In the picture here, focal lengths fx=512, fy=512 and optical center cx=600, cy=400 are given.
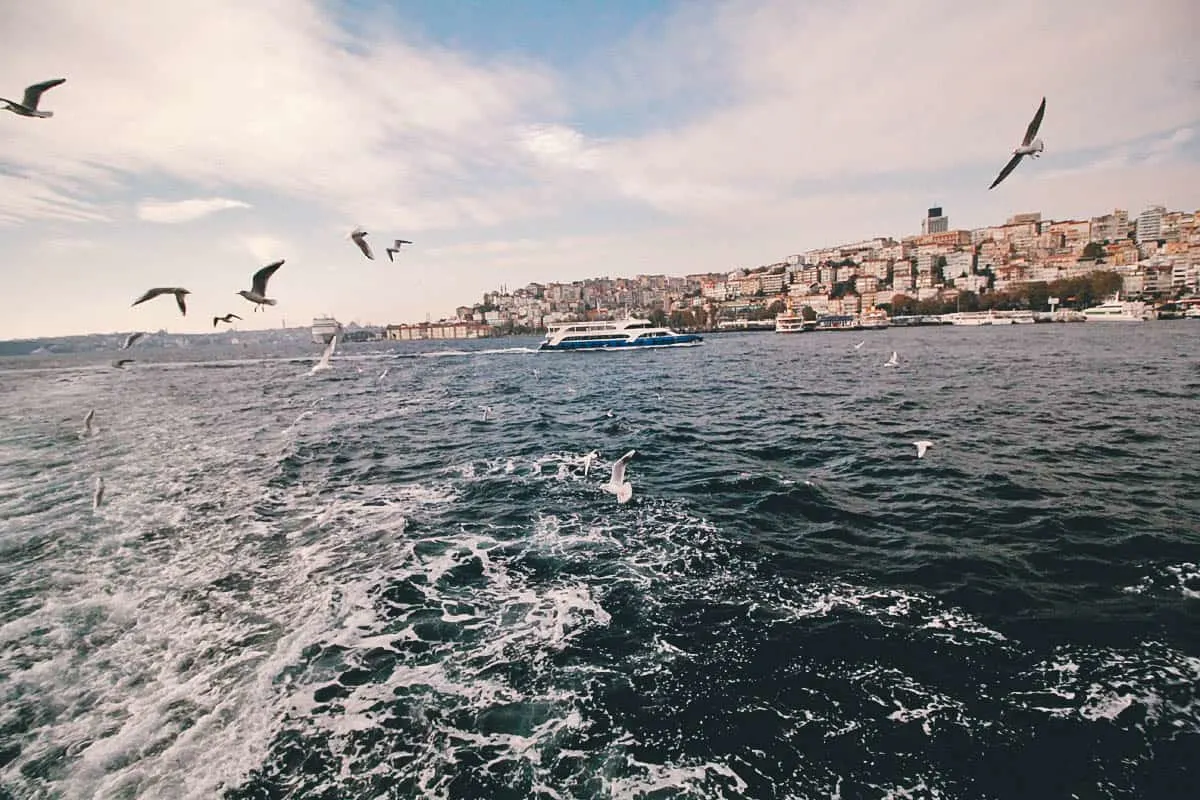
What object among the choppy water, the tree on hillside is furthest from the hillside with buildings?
the choppy water

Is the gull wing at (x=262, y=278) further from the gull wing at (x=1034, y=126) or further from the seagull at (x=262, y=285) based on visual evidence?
the gull wing at (x=1034, y=126)

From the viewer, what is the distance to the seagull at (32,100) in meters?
5.90

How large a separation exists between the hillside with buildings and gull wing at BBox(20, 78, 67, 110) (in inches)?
4503

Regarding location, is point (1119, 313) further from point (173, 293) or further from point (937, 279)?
point (173, 293)

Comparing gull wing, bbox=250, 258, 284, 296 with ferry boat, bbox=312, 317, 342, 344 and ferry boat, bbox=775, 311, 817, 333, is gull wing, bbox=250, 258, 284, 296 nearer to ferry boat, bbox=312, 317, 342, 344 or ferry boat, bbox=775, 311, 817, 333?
ferry boat, bbox=312, 317, 342, 344

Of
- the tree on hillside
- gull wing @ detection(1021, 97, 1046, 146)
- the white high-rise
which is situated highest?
the white high-rise

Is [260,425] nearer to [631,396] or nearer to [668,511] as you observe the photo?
[631,396]

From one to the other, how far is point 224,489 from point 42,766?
833cm

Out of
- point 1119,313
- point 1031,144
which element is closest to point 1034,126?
point 1031,144

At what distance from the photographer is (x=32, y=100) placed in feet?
20.2

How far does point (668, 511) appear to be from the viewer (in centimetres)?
891

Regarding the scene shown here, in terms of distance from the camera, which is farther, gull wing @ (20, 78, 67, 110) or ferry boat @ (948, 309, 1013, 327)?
ferry boat @ (948, 309, 1013, 327)

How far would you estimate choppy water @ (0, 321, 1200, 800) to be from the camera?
3.82m

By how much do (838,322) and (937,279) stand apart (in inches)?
1562
